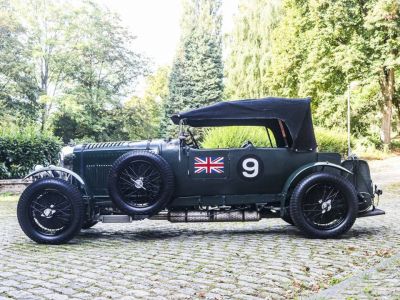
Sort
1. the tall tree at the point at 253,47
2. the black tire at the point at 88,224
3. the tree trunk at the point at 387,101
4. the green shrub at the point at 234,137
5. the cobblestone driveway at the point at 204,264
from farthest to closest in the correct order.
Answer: the tall tree at the point at 253,47
the tree trunk at the point at 387,101
the green shrub at the point at 234,137
the black tire at the point at 88,224
the cobblestone driveway at the point at 204,264

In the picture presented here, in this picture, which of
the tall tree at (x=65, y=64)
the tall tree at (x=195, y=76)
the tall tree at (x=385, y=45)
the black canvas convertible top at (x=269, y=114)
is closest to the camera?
the black canvas convertible top at (x=269, y=114)

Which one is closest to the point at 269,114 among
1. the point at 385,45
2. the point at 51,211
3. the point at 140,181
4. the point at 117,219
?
the point at 140,181

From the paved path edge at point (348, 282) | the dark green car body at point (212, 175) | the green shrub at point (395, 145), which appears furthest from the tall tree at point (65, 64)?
the paved path edge at point (348, 282)

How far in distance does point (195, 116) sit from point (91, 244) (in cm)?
215

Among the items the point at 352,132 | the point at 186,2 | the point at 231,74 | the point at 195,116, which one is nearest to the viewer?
the point at 195,116

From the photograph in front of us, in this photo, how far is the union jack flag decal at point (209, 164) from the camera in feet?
23.3

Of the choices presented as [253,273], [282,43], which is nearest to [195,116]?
[253,273]

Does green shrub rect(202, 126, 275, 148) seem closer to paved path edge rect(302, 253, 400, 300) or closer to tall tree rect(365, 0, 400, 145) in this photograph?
paved path edge rect(302, 253, 400, 300)

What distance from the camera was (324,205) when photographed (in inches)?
275

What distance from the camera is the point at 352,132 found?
124 ft

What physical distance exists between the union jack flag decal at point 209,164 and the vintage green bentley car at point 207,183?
0.01 metres

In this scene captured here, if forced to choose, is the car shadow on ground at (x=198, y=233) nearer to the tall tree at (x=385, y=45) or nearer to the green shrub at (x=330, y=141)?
the green shrub at (x=330, y=141)

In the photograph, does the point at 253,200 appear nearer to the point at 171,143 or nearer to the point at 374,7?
the point at 171,143

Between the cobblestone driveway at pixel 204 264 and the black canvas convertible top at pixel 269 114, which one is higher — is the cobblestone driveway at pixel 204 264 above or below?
below
